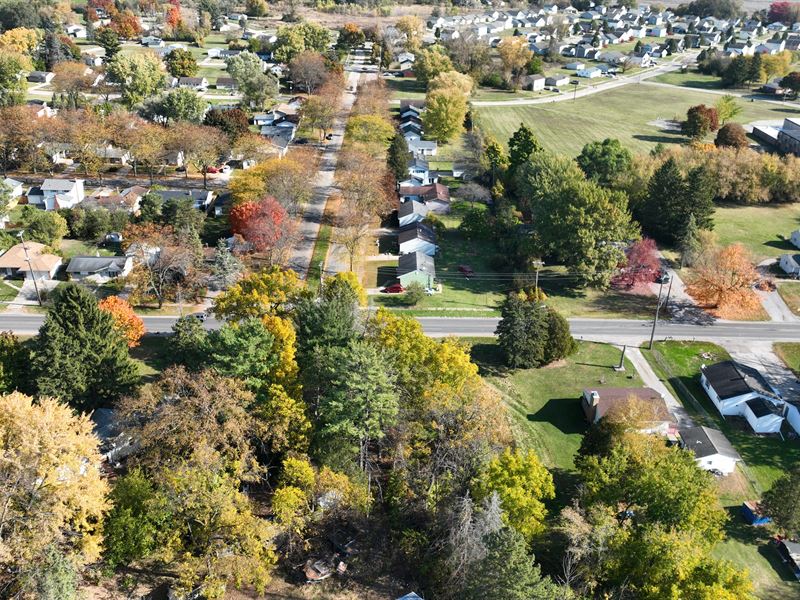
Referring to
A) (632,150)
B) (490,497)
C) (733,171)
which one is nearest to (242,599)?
(490,497)

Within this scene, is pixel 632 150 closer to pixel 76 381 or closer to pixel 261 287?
pixel 261 287

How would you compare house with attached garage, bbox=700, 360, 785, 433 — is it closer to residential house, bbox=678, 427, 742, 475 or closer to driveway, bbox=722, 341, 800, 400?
driveway, bbox=722, 341, 800, 400

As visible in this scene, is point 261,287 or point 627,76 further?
point 627,76

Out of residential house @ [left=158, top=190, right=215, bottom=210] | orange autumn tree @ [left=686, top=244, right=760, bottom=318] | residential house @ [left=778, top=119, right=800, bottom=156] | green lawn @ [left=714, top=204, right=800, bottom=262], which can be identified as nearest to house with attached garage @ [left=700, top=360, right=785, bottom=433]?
orange autumn tree @ [left=686, top=244, right=760, bottom=318]

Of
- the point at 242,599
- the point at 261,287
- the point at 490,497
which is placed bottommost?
the point at 242,599

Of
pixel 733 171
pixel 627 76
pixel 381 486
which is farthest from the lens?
pixel 627 76
